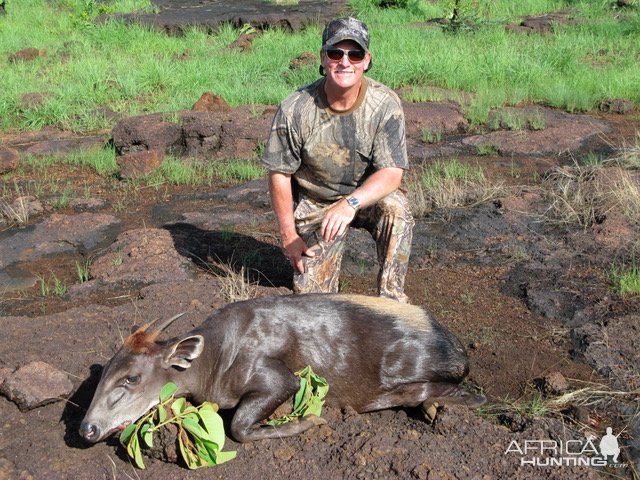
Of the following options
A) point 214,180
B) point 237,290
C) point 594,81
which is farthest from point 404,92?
point 237,290

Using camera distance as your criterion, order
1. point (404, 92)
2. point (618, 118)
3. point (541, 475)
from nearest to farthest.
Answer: point (541, 475)
point (618, 118)
point (404, 92)

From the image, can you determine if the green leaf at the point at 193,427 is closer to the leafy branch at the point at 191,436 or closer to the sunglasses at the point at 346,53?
the leafy branch at the point at 191,436

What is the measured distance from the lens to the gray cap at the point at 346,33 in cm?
511

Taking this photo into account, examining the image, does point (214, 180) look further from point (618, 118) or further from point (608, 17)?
point (608, 17)

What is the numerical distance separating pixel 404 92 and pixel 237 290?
651 cm

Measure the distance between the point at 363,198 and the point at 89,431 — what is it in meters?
2.21

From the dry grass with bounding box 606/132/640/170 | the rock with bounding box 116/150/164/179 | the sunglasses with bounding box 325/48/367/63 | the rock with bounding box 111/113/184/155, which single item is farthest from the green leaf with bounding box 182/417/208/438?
the rock with bounding box 111/113/184/155

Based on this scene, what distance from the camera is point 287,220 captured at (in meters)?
5.41

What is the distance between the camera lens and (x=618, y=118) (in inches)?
404

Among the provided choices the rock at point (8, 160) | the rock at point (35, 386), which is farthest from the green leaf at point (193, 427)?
the rock at point (8, 160)

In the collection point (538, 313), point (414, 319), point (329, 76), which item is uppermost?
point (329, 76)

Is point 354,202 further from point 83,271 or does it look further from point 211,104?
point 211,104

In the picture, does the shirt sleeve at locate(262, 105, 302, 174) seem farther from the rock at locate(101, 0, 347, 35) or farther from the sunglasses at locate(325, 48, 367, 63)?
the rock at locate(101, 0, 347, 35)

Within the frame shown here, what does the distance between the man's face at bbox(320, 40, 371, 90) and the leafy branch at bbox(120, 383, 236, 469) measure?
2.28m
